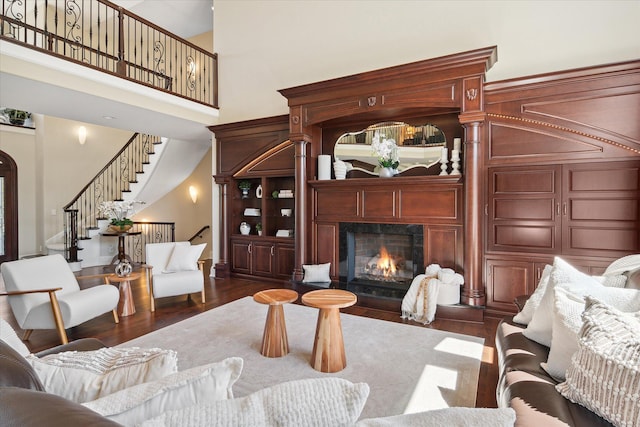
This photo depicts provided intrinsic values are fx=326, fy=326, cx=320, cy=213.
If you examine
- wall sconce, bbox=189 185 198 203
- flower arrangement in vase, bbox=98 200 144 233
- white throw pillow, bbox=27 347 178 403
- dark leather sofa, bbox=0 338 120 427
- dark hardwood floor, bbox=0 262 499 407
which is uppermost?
wall sconce, bbox=189 185 198 203

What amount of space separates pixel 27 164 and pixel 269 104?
6449mm

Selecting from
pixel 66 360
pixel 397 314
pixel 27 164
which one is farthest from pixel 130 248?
pixel 66 360

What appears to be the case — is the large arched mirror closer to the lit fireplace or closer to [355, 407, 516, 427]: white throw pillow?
the lit fireplace

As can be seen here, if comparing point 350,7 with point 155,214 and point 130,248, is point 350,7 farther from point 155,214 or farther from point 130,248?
point 130,248

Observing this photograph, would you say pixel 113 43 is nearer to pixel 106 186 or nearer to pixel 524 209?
pixel 106 186

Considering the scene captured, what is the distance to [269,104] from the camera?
5816 millimetres

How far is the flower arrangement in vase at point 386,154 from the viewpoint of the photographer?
15.2ft

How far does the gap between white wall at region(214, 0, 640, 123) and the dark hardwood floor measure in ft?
10.1

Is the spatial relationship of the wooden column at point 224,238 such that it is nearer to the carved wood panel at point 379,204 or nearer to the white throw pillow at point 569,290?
the carved wood panel at point 379,204

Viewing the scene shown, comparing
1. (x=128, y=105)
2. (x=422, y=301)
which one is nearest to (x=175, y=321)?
(x=422, y=301)

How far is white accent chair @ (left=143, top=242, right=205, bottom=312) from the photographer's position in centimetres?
428

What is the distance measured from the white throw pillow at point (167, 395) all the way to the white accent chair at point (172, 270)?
375 cm

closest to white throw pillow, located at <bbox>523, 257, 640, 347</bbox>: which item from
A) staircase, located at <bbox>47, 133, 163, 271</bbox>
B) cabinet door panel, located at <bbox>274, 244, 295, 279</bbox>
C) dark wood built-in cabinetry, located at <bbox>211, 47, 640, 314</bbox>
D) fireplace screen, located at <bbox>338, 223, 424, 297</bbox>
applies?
dark wood built-in cabinetry, located at <bbox>211, 47, 640, 314</bbox>

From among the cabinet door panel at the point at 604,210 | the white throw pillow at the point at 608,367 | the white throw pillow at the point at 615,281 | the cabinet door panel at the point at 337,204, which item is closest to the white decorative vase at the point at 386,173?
the cabinet door panel at the point at 337,204
